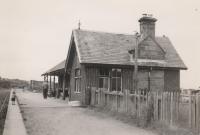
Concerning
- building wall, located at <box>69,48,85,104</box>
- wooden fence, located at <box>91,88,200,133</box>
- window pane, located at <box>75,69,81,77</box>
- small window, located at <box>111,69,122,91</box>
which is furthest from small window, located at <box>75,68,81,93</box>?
wooden fence, located at <box>91,88,200,133</box>

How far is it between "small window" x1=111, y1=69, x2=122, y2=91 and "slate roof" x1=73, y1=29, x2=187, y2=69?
83cm

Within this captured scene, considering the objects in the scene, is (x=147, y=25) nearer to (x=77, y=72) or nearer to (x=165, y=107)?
(x=77, y=72)

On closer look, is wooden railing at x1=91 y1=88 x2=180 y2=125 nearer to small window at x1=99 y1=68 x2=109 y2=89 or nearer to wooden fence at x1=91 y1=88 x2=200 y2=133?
wooden fence at x1=91 y1=88 x2=200 y2=133

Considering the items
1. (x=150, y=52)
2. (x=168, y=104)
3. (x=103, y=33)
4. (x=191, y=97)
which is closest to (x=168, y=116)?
(x=168, y=104)

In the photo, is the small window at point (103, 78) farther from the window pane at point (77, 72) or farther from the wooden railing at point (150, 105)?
the wooden railing at point (150, 105)

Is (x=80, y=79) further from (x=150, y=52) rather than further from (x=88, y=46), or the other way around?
(x=150, y=52)

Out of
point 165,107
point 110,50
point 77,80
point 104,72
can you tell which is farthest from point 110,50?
point 165,107

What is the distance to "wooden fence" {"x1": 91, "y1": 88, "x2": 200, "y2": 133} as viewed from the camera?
10863 mm

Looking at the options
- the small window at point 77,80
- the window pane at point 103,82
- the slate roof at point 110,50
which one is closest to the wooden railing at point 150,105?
the window pane at point 103,82

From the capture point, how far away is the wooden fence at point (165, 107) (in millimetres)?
10863

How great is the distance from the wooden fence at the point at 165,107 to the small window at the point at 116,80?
772 centimetres

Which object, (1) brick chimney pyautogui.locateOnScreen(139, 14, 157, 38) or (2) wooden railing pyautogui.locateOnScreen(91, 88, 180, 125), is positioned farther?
(1) brick chimney pyautogui.locateOnScreen(139, 14, 157, 38)

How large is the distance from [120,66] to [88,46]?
8.76 feet

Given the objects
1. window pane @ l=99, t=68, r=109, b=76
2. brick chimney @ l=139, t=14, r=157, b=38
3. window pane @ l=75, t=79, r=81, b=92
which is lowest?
window pane @ l=75, t=79, r=81, b=92
